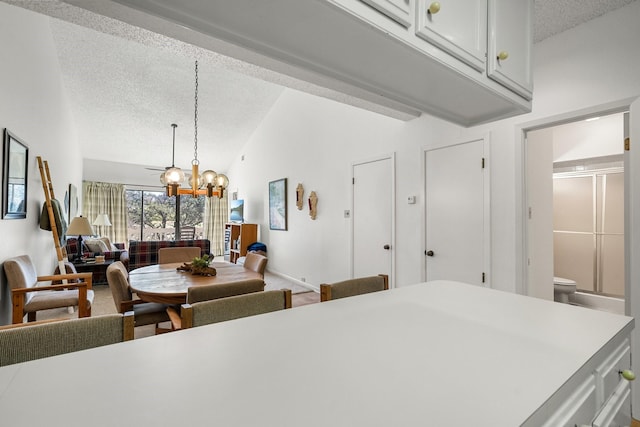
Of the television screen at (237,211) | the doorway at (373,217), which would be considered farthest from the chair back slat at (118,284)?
the television screen at (237,211)

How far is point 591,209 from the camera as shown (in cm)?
393

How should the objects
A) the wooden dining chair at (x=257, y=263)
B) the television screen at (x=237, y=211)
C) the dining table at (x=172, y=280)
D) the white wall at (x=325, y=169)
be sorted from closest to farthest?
the dining table at (x=172, y=280)
the wooden dining chair at (x=257, y=263)
the white wall at (x=325, y=169)
the television screen at (x=237, y=211)

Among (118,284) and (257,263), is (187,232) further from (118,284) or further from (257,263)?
(118,284)

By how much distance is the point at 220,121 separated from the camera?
20.9ft

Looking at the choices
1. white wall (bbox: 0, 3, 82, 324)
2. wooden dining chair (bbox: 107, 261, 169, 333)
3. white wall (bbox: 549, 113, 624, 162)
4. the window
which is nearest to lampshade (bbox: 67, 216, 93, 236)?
white wall (bbox: 0, 3, 82, 324)

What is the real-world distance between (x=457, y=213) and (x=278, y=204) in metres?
3.78

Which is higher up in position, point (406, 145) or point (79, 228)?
point (406, 145)

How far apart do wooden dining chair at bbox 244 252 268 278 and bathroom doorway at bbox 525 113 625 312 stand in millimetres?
3381

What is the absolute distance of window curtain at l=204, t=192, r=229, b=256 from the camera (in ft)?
29.8

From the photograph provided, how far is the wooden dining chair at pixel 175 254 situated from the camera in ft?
12.2

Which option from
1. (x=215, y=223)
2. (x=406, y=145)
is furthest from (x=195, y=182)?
(x=215, y=223)

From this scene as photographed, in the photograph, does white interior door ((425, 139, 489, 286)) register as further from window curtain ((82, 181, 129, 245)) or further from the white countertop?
window curtain ((82, 181, 129, 245))

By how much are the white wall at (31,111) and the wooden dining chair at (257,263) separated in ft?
6.57

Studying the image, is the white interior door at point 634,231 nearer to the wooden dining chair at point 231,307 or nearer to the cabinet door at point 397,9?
the cabinet door at point 397,9
